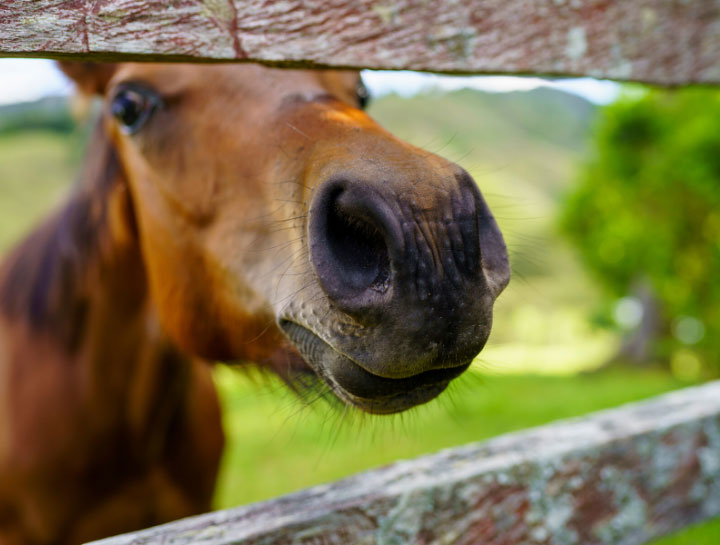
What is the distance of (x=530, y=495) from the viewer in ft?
3.62

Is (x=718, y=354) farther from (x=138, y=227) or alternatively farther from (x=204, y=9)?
(x=204, y=9)

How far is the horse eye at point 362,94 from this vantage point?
5.29 feet

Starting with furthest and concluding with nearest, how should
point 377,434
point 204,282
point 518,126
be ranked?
point 518,126, point 377,434, point 204,282

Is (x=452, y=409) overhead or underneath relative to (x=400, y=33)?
underneath

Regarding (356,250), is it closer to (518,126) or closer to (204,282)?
(204,282)

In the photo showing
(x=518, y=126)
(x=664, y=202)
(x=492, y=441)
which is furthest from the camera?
(x=518, y=126)

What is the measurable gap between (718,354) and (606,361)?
4.12m

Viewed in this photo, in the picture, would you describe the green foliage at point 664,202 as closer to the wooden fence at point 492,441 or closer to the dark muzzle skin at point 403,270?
the wooden fence at point 492,441

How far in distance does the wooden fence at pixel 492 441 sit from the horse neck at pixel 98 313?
3.77 feet

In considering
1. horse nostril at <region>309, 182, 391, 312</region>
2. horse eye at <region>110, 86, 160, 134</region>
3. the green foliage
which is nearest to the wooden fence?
horse nostril at <region>309, 182, 391, 312</region>

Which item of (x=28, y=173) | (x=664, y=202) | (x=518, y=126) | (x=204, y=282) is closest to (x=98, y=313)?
(x=204, y=282)

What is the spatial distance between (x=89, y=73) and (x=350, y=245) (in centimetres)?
130

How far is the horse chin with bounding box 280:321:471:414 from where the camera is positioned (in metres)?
0.96

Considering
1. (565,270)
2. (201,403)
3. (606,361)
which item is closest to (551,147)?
(565,270)
